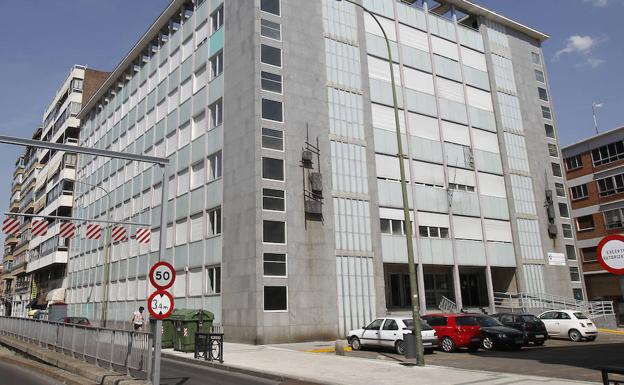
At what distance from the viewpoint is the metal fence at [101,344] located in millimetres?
11531

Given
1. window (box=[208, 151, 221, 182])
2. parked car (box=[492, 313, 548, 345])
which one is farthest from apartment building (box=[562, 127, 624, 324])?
window (box=[208, 151, 221, 182])

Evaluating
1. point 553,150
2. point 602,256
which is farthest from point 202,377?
point 553,150

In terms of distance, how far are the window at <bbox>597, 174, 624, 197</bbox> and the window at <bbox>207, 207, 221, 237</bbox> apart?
135ft

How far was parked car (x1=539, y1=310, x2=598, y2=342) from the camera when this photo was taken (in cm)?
2475

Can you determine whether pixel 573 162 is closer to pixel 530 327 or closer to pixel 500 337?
pixel 530 327

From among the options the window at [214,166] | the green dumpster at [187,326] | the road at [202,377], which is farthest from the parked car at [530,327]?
the window at [214,166]

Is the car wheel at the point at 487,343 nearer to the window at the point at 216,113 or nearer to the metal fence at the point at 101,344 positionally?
the metal fence at the point at 101,344

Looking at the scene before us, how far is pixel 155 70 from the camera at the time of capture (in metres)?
43.5

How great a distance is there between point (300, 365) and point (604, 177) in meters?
47.0

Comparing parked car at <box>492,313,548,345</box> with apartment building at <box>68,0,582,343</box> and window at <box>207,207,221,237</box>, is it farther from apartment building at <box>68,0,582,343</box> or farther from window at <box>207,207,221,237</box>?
window at <box>207,207,221,237</box>

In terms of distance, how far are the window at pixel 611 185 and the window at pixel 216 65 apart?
40.8m

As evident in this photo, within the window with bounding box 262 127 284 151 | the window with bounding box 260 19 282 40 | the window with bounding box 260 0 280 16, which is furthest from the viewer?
the window with bounding box 260 0 280 16

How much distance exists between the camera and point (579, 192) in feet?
178

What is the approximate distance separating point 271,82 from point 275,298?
1276cm
